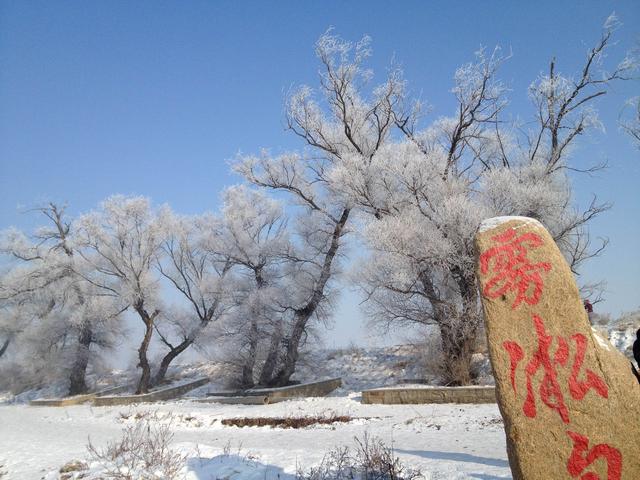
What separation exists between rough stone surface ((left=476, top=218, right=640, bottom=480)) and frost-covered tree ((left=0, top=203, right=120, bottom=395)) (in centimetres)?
2110

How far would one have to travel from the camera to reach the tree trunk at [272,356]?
19.3 meters

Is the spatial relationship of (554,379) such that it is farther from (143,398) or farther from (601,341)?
(143,398)

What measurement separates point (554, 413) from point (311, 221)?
1777cm

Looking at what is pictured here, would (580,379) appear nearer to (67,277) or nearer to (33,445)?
(33,445)

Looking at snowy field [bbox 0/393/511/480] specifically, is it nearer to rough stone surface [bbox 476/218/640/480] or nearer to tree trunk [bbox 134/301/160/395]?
rough stone surface [bbox 476/218/640/480]

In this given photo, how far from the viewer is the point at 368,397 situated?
13438 mm

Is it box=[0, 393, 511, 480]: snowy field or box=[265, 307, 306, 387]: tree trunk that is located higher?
box=[265, 307, 306, 387]: tree trunk

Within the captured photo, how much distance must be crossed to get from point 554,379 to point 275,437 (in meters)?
6.99

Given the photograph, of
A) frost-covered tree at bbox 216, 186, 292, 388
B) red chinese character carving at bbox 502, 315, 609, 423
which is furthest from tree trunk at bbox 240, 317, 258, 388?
red chinese character carving at bbox 502, 315, 609, 423

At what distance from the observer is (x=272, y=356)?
19.4 metres

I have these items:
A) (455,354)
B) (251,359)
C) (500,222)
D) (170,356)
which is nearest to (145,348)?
(170,356)

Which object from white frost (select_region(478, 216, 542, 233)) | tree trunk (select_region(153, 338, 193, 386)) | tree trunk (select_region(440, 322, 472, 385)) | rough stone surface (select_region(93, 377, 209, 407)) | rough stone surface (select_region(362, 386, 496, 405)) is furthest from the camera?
tree trunk (select_region(153, 338, 193, 386))

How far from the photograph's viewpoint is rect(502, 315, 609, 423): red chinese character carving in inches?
139

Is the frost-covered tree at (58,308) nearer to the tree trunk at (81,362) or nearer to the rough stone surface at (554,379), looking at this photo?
the tree trunk at (81,362)
